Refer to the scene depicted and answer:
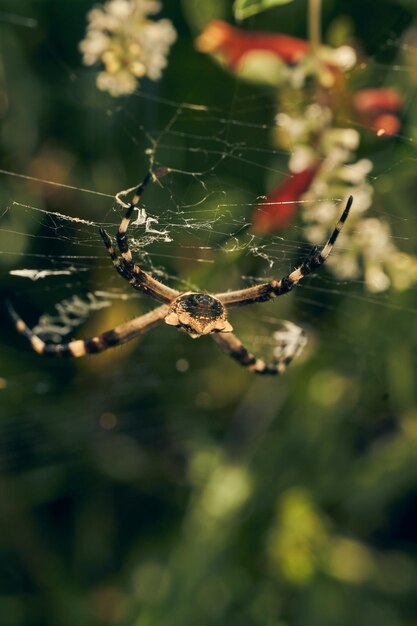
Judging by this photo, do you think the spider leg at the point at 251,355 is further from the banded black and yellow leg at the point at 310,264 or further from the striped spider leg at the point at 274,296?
the banded black and yellow leg at the point at 310,264

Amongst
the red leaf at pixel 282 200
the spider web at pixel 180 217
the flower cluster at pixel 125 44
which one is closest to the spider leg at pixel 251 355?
the spider web at pixel 180 217

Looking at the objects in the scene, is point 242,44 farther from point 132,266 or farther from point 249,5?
point 132,266

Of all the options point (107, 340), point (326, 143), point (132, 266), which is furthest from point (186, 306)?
point (326, 143)

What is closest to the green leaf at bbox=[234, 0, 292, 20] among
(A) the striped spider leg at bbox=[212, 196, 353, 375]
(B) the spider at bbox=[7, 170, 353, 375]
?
(B) the spider at bbox=[7, 170, 353, 375]

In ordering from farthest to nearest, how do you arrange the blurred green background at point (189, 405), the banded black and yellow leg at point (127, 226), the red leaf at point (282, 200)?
1. the blurred green background at point (189, 405)
2. the red leaf at point (282, 200)
3. the banded black and yellow leg at point (127, 226)

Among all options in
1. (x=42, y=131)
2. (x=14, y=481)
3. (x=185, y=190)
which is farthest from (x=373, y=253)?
(x=14, y=481)

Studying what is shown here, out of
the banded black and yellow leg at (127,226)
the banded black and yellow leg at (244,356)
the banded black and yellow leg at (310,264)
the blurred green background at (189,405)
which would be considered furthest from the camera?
the blurred green background at (189,405)

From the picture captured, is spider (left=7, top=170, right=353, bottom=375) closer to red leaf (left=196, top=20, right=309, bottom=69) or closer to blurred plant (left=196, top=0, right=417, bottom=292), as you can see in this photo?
blurred plant (left=196, top=0, right=417, bottom=292)

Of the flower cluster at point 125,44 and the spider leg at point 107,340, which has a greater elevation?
the flower cluster at point 125,44
